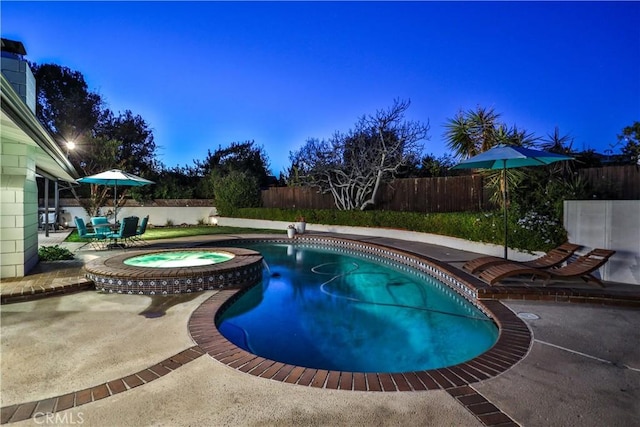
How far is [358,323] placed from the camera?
5301 millimetres

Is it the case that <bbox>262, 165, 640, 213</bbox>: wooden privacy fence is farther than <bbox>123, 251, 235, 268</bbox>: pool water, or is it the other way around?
<bbox>262, 165, 640, 213</bbox>: wooden privacy fence

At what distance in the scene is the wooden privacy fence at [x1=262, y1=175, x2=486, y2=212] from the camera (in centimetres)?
1298

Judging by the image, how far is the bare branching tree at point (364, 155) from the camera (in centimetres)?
1482

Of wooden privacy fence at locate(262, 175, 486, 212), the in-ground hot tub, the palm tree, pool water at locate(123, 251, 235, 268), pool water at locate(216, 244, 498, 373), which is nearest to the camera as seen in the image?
pool water at locate(216, 244, 498, 373)

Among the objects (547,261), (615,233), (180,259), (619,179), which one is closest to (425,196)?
(619,179)

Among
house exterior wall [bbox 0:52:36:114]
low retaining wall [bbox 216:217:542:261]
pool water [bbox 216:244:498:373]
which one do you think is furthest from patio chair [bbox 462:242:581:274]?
house exterior wall [bbox 0:52:36:114]

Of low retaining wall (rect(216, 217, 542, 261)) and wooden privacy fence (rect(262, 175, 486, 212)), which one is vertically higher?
wooden privacy fence (rect(262, 175, 486, 212))

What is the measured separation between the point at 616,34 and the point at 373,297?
51.6 ft

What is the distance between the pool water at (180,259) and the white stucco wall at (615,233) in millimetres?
7304

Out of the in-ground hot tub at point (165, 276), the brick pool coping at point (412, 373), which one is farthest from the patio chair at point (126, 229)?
the brick pool coping at point (412, 373)

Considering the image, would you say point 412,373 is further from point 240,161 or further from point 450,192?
point 240,161

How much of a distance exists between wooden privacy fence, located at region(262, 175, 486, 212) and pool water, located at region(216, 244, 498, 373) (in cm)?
601

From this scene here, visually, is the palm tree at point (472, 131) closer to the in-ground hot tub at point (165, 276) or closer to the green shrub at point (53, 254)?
the in-ground hot tub at point (165, 276)

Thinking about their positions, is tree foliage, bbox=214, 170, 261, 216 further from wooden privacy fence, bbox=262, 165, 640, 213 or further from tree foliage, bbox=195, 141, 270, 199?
tree foliage, bbox=195, 141, 270, 199
